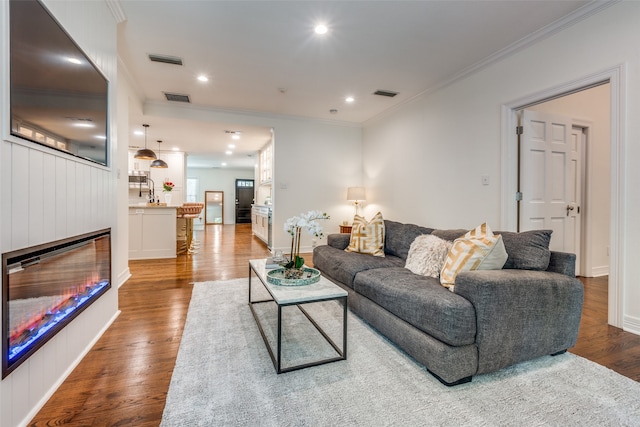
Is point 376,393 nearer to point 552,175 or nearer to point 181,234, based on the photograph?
point 552,175

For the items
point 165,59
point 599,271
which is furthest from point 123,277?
point 599,271

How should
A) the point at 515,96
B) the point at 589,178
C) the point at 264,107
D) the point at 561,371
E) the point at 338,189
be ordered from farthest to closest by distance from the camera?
the point at 338,189 → the point at 264,107 → the point at 589,178 → the point at 515,96 → the point at 561,371

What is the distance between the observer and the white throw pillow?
236cm

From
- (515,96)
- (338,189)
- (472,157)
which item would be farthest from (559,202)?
(338,189)

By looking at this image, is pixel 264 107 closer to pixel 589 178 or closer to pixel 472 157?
pixel 472 157

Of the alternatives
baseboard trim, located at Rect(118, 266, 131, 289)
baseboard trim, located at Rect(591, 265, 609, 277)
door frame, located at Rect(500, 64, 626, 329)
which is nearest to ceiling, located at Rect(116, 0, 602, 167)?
door frame, located at Rect(500, 64, 626, 329)

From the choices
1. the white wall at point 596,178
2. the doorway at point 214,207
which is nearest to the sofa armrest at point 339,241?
the white wall at point 596,178

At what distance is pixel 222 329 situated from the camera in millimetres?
2277

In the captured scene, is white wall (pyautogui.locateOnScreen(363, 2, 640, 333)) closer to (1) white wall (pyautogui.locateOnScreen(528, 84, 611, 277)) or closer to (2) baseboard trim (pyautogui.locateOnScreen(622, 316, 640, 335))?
(2) baseboard trim (pyautogui.locateOnScreen(622, 316, 640, 335))

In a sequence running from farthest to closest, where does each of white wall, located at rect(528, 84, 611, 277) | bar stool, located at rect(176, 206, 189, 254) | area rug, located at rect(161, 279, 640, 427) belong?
bar stool, located at rect(176, 206, 189, 254)
white wall, located at rect(528, 84, 611, 277)
area rug, located at rect(161, 279, 640, 427)

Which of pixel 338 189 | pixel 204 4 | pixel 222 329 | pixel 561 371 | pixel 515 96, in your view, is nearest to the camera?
pixel 561 371

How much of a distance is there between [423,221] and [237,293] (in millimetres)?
2865

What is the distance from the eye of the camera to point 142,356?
6.25 ft

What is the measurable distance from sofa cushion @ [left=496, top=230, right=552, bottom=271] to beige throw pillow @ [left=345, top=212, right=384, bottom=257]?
4.50 ft
